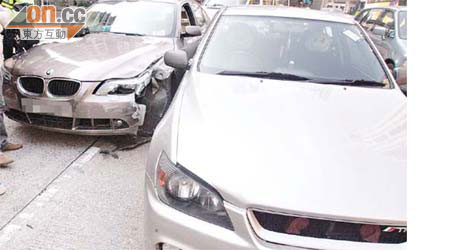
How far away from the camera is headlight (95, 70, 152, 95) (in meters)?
3.71

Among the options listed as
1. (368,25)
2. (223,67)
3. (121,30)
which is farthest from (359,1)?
(223,67)

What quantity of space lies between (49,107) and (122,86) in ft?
2.36

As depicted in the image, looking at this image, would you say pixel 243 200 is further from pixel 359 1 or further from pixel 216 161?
pixel 359 1

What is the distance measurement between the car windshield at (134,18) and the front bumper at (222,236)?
3.67m

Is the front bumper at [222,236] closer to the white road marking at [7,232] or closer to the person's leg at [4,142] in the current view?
the white road marking at [7,232]

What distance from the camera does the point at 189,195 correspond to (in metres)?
1.75

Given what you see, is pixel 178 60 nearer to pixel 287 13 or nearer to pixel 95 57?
pixel 287 13

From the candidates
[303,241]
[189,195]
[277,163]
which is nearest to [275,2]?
[277,163]

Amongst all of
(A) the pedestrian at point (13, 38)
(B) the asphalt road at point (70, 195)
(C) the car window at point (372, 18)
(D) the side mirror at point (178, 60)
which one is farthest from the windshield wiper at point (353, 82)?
(C) the car window at point (372, 18)

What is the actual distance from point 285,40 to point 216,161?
1.75m

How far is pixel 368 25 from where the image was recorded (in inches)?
352

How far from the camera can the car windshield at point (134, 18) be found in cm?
505

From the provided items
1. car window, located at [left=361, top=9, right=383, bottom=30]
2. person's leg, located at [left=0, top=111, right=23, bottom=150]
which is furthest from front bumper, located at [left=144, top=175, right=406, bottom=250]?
car window, located at [left=361, top=9, right=383, bottom=30]

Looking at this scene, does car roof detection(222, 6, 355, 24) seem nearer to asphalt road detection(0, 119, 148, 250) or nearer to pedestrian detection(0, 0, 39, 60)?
asphalt road detection(0, 119, 148, 250)
